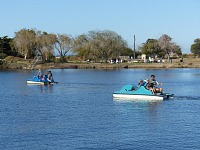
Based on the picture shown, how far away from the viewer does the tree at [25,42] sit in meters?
140

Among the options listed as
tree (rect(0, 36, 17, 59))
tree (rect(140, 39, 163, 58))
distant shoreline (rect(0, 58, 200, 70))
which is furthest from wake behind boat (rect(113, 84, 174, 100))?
tree (rect(140, 39, 163, 58))

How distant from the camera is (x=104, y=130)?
25.8m

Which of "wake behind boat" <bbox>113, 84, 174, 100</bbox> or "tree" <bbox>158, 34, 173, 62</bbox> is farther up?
"tree" <bbox>158, 34, 173, 62</bbox>

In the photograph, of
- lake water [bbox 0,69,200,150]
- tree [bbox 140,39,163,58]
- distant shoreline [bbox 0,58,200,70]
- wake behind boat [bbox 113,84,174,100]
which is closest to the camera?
lake water [bbox 0,69,200,150]

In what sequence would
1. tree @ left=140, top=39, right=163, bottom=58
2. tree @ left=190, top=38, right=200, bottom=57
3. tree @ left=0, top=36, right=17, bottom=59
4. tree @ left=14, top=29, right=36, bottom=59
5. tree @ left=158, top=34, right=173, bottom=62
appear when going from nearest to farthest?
1. tree @ left=14, top=29, right=36, bottom=59
2. tree @ left=0, top=36, right=17, bottom=59
3. tree @ left=158, top=34, right=173, bottom=62
4. tree @ left=140, top=39, right=163, bottom=58
5. tree @ left=190, top=38, right=200, bottom=57

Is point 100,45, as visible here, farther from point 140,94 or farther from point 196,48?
point 140,94

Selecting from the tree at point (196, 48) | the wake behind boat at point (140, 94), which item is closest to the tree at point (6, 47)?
the tree at point (196, 48)

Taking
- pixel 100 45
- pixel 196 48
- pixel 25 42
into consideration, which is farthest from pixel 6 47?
pixel 196 48

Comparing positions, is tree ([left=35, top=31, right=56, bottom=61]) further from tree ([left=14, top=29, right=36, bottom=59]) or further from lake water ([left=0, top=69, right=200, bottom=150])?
lake water ([left=0, top=69, right=200, bottom=150])

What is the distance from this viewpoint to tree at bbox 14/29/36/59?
139500mm

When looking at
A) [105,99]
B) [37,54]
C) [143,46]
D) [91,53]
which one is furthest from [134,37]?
[105,99]

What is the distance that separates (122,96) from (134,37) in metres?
136

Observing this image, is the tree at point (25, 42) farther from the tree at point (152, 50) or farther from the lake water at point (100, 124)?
the lake water at point (100, 124)

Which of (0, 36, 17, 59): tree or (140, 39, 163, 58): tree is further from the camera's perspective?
(140, 39, 163, 58): tree
